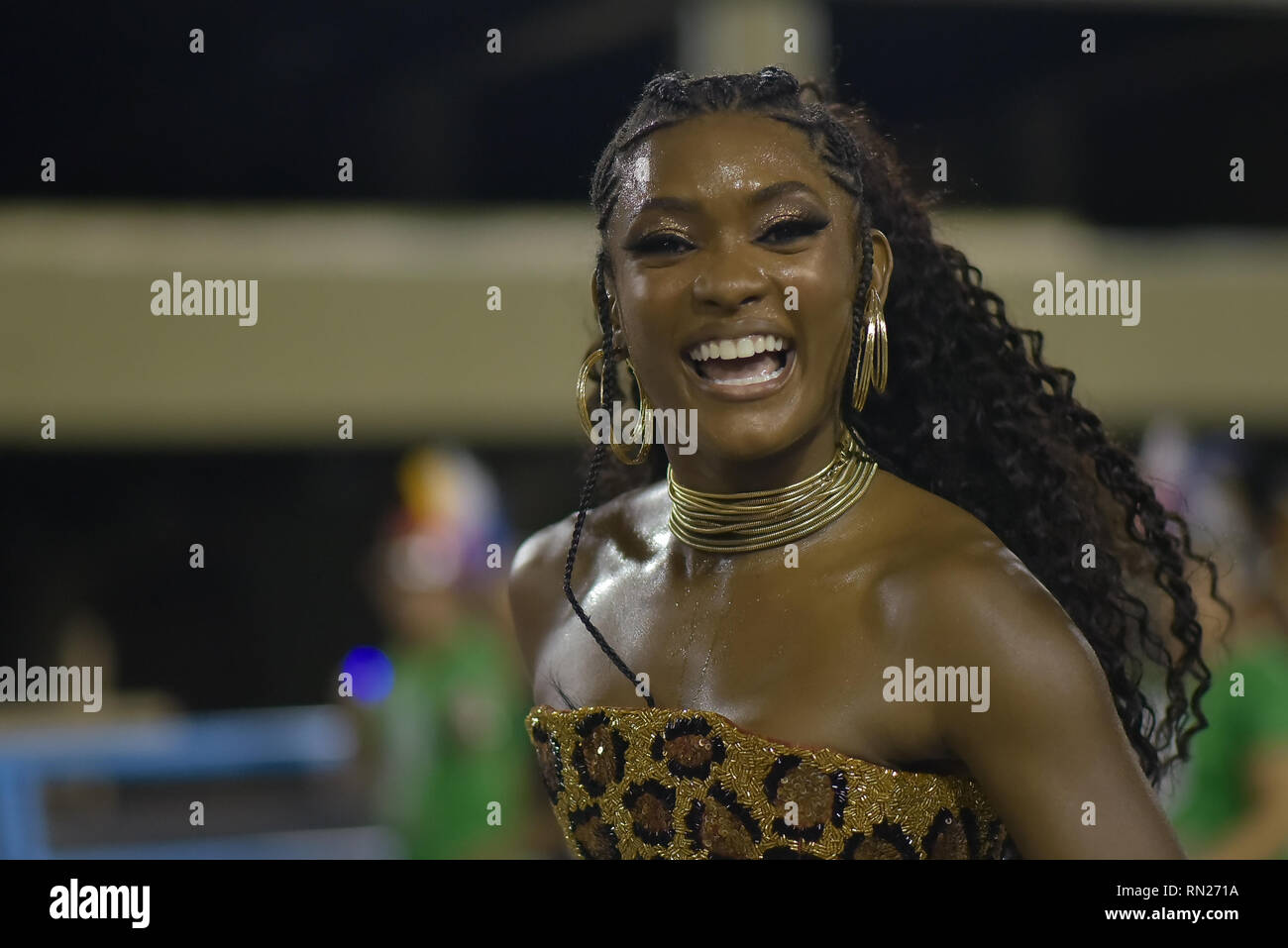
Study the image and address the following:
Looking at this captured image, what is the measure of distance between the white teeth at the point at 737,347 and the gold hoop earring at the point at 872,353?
0.12 meters

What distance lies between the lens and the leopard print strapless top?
1.68 m

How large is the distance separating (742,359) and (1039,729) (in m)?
0.49

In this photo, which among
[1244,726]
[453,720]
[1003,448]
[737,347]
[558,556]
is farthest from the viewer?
[453,720]

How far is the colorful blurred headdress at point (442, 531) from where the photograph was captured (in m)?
4.43

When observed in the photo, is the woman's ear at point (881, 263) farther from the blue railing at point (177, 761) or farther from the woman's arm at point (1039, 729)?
the blue railing at point (177, 761)

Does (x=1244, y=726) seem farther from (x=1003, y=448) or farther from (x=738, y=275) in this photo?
(x=738, y=275)

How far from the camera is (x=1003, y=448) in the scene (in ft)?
6.37

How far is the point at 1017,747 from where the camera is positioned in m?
1.60

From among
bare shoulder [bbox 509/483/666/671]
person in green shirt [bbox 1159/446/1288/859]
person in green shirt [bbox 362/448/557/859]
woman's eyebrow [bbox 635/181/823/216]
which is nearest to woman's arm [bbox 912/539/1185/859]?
woman's eyebrow [bbox 635/181/823/216]

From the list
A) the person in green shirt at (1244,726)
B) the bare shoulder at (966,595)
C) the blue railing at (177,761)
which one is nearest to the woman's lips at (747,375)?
the bare shoulder at (966,595)

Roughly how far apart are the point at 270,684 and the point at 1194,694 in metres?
6.82

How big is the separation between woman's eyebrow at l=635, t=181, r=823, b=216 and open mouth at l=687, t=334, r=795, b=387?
14 cm

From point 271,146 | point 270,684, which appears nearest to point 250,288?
point 271,146

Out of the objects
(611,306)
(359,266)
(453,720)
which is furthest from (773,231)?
(359,266)
